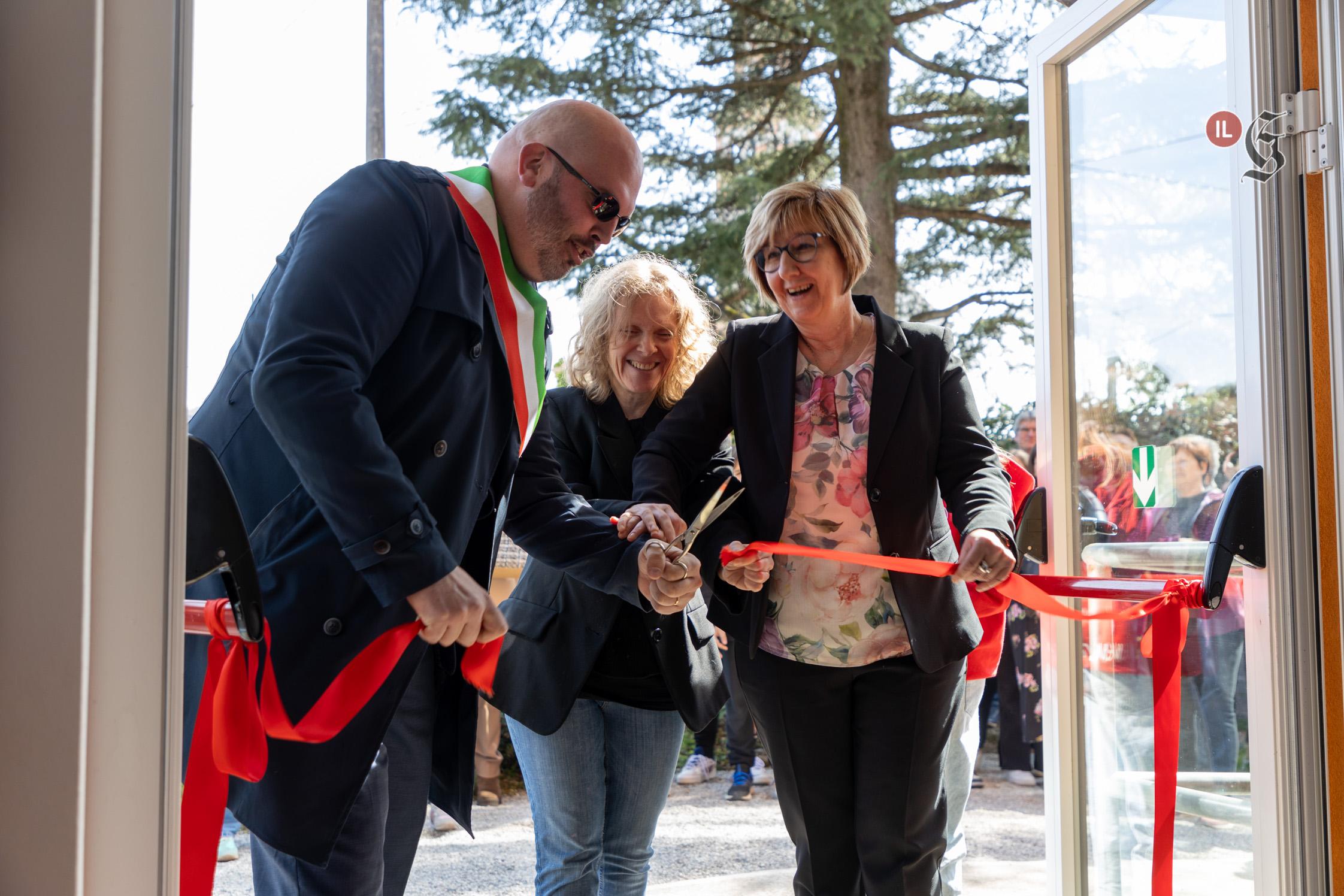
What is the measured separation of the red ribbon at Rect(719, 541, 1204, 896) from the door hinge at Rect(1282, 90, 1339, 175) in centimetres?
85

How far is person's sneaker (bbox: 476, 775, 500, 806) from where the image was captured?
7266mm

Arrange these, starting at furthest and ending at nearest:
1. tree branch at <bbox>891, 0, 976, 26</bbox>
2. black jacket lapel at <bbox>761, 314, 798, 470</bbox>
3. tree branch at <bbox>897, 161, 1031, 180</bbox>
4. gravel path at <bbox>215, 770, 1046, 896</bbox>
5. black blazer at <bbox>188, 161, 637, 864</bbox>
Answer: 1. tree branch at <bbox>891, 0, 976, 26</bbox>
2. tree branch at <bbox>897, 161, 1031, 180</bbox>
3. gravel path at <bbox>215, 770, 1046, 896</bbox>
4. black jacket lapel at <bbox>761, 314, 798, 470</bbox>
5. black blazer at <bbox>188, 161, 637, 864</bbox>

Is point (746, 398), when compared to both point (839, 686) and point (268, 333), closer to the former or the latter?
point (839, 686)

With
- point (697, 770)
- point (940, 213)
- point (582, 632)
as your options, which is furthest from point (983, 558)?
point (940, 213)

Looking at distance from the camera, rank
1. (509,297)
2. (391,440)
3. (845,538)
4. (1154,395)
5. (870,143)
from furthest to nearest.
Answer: (870,143), (1154,395), (845,538), (509,297), (391,440)

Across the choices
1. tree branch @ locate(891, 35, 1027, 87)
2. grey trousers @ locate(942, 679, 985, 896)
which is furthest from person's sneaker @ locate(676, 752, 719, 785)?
tree branch @ locate(891, 35, 1027, 87)

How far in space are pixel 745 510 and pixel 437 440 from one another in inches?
36.8

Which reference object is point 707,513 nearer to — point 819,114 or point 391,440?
point 391,440

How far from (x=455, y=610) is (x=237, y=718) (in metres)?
0.34

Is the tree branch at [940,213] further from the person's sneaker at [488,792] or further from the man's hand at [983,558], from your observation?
the man's hand at [983,558]

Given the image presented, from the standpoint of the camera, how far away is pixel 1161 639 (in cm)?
239

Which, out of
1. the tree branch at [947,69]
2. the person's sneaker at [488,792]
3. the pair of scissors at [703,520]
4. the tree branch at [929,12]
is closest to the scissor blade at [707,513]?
the pair of scissors at [703,520]

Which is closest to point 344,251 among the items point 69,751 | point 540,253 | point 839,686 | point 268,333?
point 268,333

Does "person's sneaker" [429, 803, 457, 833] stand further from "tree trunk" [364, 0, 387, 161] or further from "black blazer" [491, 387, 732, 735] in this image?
"tree trunk" [364, 0, 387, 161]
